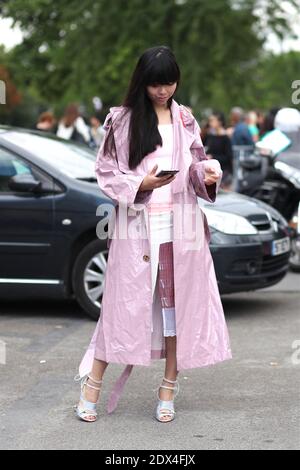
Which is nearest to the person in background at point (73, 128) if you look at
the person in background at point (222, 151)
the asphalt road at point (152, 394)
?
the person in background at point (222, 151)

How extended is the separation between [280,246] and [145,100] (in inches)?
148

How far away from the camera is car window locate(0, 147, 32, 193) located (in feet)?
27.0

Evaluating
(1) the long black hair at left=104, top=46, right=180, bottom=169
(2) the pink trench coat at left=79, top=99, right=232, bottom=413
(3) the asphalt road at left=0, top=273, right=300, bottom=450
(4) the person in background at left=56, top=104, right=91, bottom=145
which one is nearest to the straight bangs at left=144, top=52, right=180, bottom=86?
(1) the long black hair at left=104, top=46, right=180, bottom=169

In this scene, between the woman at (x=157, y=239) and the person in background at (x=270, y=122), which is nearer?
the woman at (x=157, y=239)

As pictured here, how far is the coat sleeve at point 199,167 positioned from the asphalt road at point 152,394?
1.16m

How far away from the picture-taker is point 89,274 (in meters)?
8.07

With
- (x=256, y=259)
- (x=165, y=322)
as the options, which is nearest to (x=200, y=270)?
(x=165, y=322)

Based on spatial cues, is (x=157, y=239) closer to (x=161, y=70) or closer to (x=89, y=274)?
(x=161, y=70)

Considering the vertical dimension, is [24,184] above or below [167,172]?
below

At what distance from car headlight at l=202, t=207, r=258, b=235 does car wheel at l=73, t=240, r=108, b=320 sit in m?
0.88

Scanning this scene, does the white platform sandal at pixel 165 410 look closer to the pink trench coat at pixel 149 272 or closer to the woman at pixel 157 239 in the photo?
the woman at pixel 157 239

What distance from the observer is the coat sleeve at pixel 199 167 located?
16.3ft

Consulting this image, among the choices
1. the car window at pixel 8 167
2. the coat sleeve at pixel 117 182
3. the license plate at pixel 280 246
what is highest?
the coat sleeve at pixel 117 182

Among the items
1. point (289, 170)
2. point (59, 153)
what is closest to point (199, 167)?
point (59, 153)
